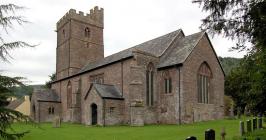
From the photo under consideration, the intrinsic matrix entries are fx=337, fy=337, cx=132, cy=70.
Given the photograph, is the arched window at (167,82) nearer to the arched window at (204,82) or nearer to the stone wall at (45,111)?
the arched window at (204,82)

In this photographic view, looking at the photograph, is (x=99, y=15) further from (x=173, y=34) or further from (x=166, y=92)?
(x=166, y=92)

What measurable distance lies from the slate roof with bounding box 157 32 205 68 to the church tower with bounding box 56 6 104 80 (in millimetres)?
21706

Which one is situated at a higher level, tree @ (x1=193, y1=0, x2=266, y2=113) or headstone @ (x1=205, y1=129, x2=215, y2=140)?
tree @ (x1=193, y1=0, x2=266, y2=113)

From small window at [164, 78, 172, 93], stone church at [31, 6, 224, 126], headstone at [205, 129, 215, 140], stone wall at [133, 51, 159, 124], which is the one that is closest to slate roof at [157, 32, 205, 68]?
stone church at [31, 6, 224, 126]

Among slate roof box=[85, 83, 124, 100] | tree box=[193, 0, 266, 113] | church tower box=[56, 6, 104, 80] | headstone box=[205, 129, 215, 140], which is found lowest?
headstone box=[205, 129, 215, 140]

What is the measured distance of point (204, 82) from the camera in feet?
121

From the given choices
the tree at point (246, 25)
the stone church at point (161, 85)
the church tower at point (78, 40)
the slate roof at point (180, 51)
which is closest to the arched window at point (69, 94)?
the church tower at point (78, 40)

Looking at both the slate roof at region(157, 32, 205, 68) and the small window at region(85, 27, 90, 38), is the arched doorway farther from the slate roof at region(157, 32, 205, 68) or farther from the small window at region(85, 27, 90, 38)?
the small window at region(85, 27, 90, 38)

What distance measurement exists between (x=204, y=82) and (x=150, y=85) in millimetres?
6036

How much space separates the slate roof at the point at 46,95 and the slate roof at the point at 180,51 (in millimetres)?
24421

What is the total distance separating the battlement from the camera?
184 feet

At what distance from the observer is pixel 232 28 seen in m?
11.0

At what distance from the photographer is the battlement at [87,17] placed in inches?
2203

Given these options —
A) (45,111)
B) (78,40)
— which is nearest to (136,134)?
(45,111)
